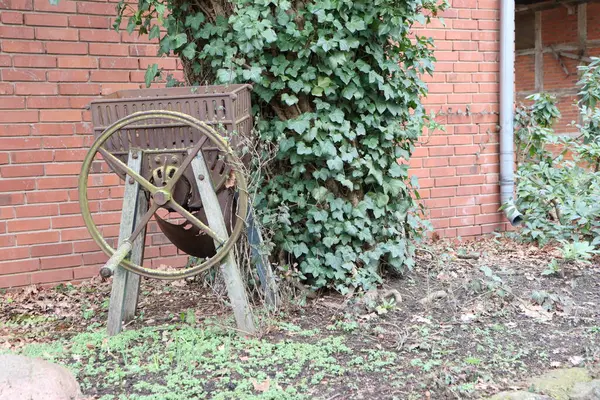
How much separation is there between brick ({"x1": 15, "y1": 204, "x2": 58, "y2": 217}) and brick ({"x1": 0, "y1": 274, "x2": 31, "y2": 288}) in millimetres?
446

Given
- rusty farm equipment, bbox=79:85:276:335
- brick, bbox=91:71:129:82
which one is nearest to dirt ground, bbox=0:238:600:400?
rusty farm equipment, bbox=79:85:276:335

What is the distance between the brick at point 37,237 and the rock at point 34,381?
202 centimetres

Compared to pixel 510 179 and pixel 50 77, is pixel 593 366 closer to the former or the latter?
pixel 510 179

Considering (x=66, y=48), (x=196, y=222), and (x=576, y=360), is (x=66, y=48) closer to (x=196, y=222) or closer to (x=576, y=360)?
(x=196, y=222)

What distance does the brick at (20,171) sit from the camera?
4.38 metres

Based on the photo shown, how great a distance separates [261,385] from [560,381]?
1.32 m

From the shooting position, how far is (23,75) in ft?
14.4

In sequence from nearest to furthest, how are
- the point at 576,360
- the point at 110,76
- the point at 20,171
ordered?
the point at 576,360
the point at 20,171
the point at 110,76

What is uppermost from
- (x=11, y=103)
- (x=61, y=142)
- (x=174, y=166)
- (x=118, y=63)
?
(x=118, y=63)

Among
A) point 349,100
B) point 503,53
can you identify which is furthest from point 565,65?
point 349,100

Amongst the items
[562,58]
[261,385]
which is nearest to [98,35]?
[261,385]

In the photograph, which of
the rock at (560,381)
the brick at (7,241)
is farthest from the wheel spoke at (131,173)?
the rock at (560,381)

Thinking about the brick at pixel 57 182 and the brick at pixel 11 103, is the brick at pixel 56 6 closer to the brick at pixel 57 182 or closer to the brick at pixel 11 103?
the brick at pixel 11 103

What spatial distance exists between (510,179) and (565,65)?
29.4 ft
